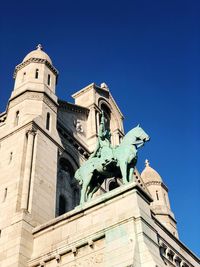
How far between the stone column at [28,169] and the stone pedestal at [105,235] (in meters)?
2.00

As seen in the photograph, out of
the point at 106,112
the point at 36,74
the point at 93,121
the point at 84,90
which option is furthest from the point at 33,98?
the point at 106,112

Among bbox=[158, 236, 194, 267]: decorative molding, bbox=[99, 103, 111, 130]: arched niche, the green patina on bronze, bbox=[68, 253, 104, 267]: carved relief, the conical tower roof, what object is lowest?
bbox=[68, 253, 104, 267]: carved relief

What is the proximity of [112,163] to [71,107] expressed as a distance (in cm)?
1370

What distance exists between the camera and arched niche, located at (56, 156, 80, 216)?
27862 mm

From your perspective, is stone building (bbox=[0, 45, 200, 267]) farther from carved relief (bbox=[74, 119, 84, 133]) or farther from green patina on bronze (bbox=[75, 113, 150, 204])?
green patina on bronze (bbox=[75, 113, 150, 204])

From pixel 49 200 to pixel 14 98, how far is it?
802 centimetres

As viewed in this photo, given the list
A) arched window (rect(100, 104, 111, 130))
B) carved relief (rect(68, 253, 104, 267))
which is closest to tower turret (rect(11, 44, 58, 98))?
arched window (rect(100, 104, 111, 130))

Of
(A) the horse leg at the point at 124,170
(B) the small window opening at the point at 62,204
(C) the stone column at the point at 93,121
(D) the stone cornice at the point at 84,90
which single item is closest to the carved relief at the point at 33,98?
(B) the small window opening at the point at 62,204

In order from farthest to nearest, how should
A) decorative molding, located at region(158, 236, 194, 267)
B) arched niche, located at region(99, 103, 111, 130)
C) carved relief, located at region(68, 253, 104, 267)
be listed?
arched niche, located at region(99, 103, 111, 130) < decorative molding, located at region(158, 236, 194, 267) < carved relief, located at region(68, 253, 104, 267)

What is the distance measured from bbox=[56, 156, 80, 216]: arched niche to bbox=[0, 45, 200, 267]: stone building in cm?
6

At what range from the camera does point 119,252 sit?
17.5 metres

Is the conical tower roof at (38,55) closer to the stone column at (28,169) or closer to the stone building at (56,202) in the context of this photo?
the stone building at (56,202)

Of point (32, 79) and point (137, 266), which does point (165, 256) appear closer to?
point (137, 266)

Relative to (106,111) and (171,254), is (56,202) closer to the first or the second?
(171,254)
